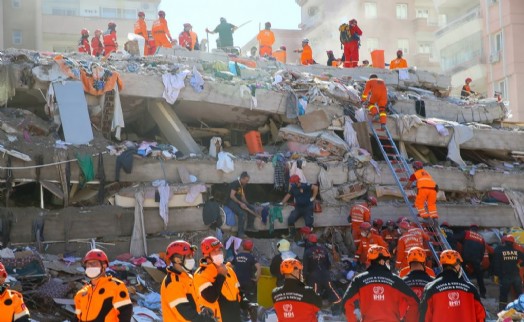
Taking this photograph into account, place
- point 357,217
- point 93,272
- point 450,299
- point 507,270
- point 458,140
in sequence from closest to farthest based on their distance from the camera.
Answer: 1. point 93,272
2. point 450,299
3. point 507,270
4. point 357,217
5. point 458,140

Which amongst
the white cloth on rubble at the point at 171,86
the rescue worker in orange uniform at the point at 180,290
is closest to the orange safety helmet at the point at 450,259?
the rescue worker in orange uniform at the point at 180,290

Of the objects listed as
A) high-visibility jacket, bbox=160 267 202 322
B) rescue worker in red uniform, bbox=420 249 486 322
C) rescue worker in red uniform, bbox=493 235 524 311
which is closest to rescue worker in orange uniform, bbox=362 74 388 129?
rescue worker in red uniform, bbox=493 235 524 311

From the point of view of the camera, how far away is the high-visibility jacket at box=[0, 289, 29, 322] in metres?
7.00

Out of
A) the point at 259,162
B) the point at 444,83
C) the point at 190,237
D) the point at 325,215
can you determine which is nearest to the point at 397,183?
the point at 325,215

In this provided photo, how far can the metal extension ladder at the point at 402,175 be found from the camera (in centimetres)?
1512

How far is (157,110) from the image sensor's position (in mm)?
16984

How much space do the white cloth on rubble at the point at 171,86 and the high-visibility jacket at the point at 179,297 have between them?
944 centimetres

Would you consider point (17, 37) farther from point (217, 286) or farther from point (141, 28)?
point (217, 286)

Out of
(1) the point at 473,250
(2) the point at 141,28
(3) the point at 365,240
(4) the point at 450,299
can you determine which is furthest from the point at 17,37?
(4) the point at 450,299

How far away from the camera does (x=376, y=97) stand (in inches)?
727

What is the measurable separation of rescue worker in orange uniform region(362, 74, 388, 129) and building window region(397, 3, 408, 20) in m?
31.2

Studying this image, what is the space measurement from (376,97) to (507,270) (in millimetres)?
6299

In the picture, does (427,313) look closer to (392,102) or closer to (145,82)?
(145,82)

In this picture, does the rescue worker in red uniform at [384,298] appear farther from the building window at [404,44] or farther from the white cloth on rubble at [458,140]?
the building window at [404,44]
